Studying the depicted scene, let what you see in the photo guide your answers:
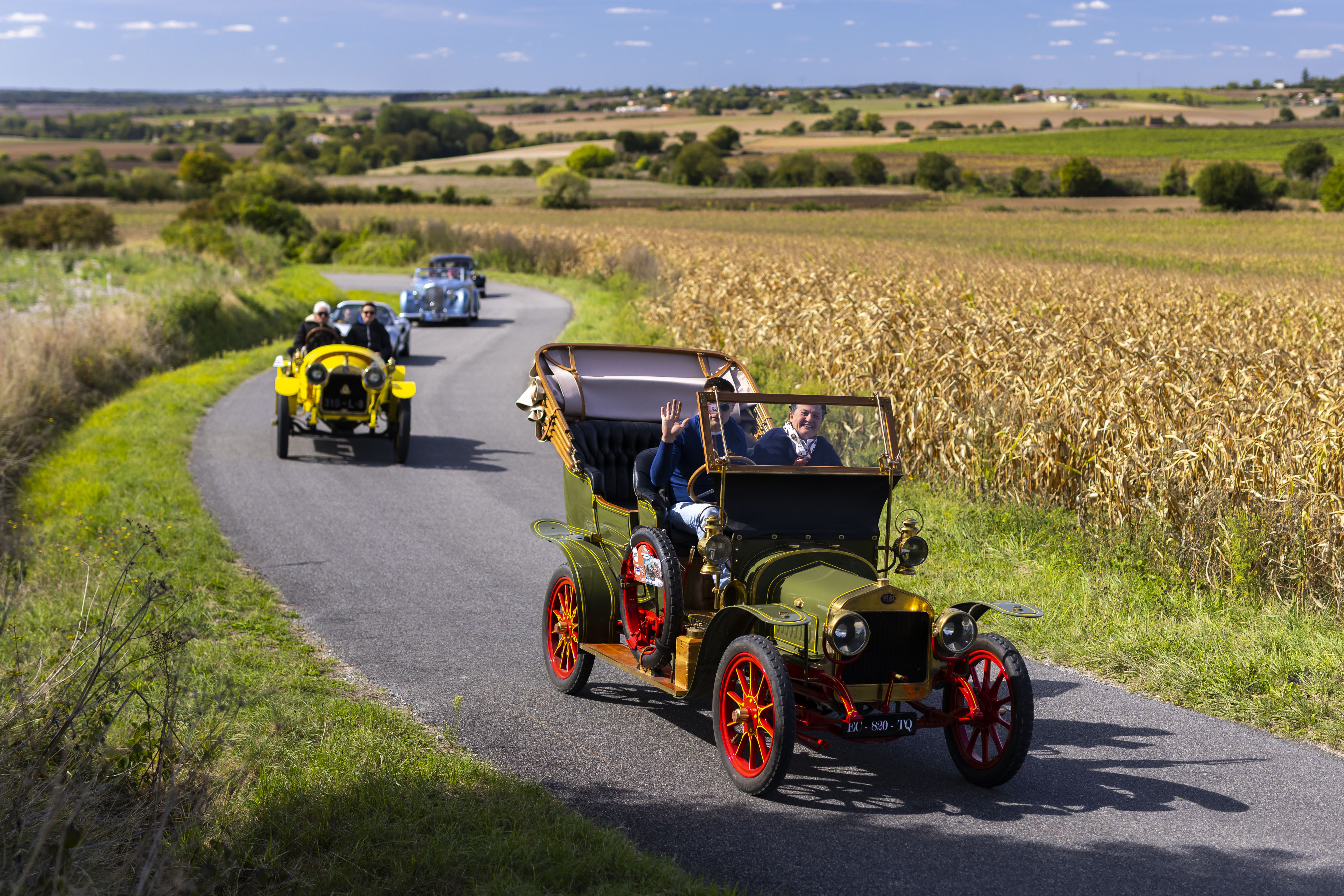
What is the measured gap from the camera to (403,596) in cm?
880

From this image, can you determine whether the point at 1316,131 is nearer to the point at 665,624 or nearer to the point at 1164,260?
the point at 1164,260

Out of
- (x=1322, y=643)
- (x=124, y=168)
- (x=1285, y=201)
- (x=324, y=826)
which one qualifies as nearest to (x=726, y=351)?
(x=1322, y=643)

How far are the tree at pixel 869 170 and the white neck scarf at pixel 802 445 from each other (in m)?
106

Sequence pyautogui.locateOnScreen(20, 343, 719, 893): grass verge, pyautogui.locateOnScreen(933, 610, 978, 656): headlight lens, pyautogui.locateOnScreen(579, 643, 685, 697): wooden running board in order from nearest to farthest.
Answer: pyautogui.locateOnScreen(20, 343, 719, 893): grass verge → pyautogui.locateOnScreen(933, 610, 978, 656): headlight lens → pyautogui.locateOnScreen(579, 643, 685, 697): wooden running board

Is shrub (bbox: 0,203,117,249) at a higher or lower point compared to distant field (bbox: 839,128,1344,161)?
lower

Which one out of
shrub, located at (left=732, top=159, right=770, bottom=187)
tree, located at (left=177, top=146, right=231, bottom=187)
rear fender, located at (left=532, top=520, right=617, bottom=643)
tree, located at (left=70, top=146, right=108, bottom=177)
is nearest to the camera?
rear fender, located at (left=532, top=520, right=617, bottom=643)

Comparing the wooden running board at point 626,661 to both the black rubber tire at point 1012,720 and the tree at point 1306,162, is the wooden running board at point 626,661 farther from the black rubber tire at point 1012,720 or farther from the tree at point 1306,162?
the tree at point 1306,162

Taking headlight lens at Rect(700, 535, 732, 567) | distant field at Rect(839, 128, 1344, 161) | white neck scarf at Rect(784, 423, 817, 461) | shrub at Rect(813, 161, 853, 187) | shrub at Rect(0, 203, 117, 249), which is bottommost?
headlight lens at Rect(700, 535, 732, 567)

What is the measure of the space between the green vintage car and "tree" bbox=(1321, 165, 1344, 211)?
82460 mm

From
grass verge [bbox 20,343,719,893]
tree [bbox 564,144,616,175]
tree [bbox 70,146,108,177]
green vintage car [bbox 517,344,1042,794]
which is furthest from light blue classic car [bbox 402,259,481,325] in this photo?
tree [bbox 564,144,616,175]

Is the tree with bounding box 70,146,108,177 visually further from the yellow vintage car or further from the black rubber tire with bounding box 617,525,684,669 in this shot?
the black rubber tire with bounding box 617,525,684,669

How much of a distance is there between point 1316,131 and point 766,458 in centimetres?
13744

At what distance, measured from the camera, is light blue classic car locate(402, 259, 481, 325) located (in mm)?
30672

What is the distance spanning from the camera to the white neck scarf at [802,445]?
6031 millimetres
